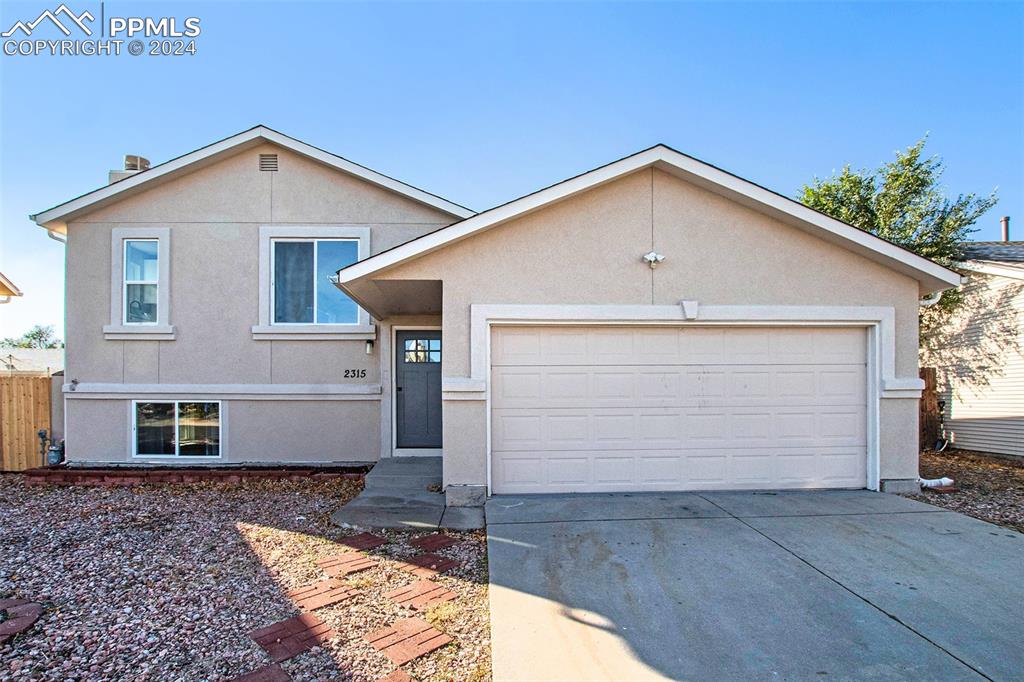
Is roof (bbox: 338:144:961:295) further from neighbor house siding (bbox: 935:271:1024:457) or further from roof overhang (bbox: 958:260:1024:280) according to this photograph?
neighbor house siding (bbox: 935:271:1024:457)

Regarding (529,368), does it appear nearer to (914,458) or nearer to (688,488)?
(688,488)

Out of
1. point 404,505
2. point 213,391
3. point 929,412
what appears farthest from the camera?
point 929,412

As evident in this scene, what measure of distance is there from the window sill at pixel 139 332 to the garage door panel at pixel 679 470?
21.0 feet

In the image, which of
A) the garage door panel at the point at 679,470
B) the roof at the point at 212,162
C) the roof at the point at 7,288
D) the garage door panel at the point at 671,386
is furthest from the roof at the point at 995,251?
the roof at the point at 7,288

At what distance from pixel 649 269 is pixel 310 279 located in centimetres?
584

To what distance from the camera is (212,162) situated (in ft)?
30.9

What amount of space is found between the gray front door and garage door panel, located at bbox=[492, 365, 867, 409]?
2867mm

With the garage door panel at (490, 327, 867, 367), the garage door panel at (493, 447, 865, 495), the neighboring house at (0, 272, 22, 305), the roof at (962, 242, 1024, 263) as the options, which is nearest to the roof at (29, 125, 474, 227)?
the neighboring house at (0, 272, 22, 305)

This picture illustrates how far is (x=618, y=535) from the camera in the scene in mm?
5383

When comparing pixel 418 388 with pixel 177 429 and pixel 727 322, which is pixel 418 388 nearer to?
Answer: pixel 177 429

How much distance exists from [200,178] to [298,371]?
3766mm

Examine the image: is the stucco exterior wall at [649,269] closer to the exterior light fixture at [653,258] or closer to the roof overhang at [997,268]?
the exterior light fixture at [653,258]

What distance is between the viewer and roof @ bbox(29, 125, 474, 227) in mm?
9086

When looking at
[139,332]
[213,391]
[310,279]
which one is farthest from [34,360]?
[310,279]
